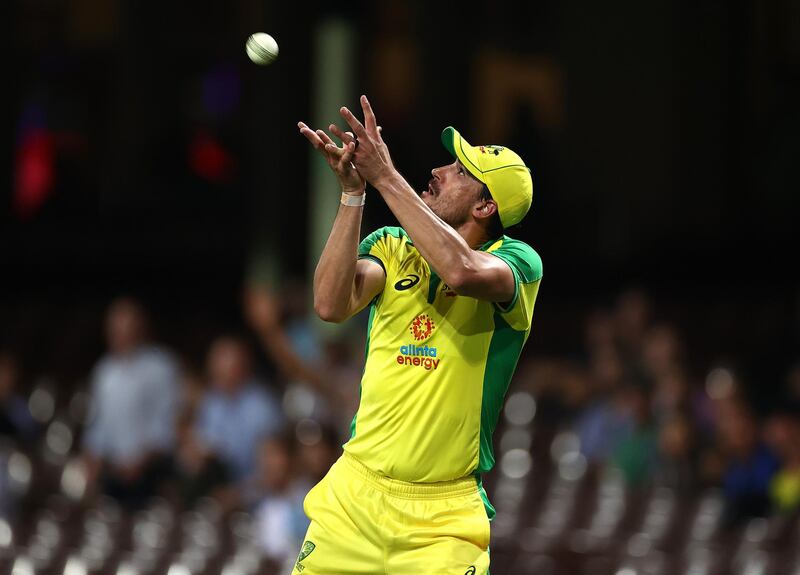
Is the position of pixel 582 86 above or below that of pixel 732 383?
above

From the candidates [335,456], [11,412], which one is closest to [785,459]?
[335,456]

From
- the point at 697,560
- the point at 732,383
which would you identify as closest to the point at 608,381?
the point at 732,383

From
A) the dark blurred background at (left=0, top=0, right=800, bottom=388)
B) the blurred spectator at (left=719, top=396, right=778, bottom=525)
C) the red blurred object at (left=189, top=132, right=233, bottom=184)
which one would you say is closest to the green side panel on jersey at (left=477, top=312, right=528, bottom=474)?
the blurred spectator at (left=719, top=396, right=778, bottom=525)

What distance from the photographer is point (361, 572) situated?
464 cm

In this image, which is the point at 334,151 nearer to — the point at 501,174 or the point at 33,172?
the point at 501,174

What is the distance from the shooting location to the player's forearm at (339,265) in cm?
457

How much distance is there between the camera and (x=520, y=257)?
15.6 feet

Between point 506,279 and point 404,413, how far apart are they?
56 centimetres

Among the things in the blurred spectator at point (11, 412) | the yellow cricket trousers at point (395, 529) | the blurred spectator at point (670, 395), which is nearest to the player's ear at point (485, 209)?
the yellow cricket trousers at point (395, 529)

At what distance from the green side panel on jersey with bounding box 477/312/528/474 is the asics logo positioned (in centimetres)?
29

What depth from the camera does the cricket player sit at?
4555 mm

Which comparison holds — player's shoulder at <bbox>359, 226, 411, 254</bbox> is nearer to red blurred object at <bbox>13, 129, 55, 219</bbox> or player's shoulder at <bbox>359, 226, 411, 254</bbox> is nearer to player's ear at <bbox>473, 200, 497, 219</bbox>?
player's ear at <bbox>473, 200, 497, 219</bbox>

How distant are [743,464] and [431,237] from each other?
17.1 feet

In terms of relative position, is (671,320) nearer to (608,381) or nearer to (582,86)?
(608,381)
